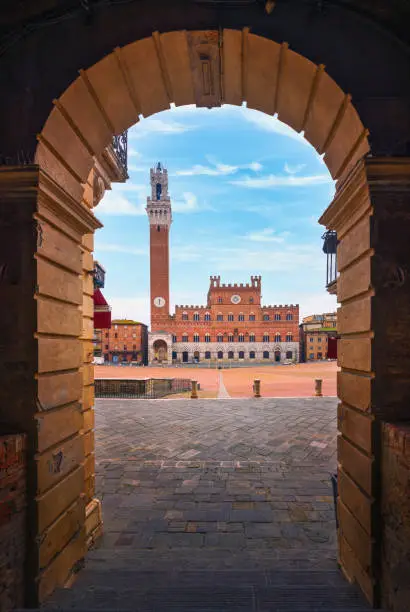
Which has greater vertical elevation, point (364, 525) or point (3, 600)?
point (364, 525)

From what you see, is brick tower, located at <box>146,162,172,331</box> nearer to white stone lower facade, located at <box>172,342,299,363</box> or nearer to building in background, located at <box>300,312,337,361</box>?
white stone lower facade, located at <box>172,342,299,363</box>

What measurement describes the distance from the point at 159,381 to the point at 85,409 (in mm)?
16923

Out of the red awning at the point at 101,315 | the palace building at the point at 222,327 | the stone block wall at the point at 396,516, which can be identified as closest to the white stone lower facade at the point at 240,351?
the palace building at the point at 222,327

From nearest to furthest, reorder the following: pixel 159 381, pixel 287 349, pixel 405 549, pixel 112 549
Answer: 1. pixel 405 549
2. pixel 112 549
3. pixel 159 381
4. pixel 287 349

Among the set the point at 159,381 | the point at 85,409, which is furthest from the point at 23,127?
the point at 159,381

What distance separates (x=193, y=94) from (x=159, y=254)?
201 feet

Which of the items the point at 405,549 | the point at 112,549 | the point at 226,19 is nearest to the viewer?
the point at 405,549

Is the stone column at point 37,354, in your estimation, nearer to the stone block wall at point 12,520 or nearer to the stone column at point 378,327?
the stone block wall at point 12,520

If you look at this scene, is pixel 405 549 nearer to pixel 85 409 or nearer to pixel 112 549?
pixel 112 549

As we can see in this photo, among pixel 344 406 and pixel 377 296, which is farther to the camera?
pixel 344 406

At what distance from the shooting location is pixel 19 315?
288cm

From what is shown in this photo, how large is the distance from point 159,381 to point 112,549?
16730 millimetres

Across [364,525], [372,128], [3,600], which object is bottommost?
[3,600]

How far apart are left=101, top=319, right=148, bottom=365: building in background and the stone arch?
62.5 m
